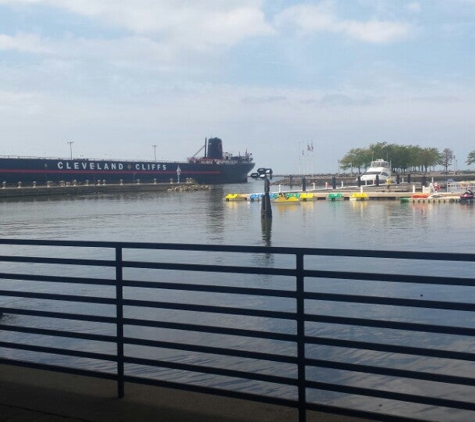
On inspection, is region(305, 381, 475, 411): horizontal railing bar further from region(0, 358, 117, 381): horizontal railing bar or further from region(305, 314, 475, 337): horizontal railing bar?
region(0, 358, 117, 381): horizontal railing bar

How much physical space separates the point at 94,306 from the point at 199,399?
7252 millimetres

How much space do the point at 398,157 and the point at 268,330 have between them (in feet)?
461

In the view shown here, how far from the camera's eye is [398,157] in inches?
5704

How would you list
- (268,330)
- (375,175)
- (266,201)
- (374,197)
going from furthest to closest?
1. (375,175)
2. (374,197)
3. (266,201)
4. (268,330)

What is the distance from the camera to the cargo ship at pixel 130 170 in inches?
3910

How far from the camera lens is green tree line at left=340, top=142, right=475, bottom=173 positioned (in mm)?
145125

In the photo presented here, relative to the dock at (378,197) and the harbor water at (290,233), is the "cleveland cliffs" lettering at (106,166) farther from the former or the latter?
the harbor water at (290,233)

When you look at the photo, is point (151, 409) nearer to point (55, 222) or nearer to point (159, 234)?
point (159, 234)

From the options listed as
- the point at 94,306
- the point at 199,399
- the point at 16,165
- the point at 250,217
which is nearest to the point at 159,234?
the point at 250,217

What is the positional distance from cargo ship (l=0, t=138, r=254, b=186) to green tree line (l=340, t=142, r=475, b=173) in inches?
1198

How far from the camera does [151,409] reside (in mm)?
4574

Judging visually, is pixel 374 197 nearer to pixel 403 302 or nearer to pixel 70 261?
Result: pixel 70 261

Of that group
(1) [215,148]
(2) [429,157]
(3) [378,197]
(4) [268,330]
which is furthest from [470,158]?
(4) [268,330]

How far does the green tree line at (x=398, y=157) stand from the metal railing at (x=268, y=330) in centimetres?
13185
